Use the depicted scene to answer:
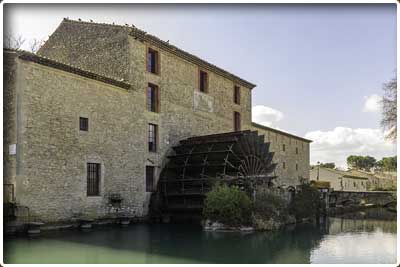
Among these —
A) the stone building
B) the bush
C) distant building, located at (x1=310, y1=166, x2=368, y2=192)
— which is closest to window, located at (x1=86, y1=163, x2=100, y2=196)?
the stone building

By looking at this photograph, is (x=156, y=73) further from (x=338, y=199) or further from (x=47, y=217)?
(x=338, y=199)

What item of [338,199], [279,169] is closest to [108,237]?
[279,169]

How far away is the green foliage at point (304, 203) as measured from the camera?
714 inches

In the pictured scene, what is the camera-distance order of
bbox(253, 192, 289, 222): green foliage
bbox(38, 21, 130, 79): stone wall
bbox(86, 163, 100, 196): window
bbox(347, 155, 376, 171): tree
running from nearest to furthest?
1. bbox(86, 163, 100, 196): window
2. bbox(253, 192, 289, 222): green foliage
3. bbox(38, 21, 130, 79): stone wall
4. bbox(347, 155, 376, 171): tree

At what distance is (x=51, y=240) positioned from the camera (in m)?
11.2

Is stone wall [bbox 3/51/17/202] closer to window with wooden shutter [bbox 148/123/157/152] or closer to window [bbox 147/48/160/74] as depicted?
window with wooden shutter [bbox 148/123/157/152]

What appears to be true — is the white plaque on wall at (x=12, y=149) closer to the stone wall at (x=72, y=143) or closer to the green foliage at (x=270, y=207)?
the stone wall at (x=72, y=143)

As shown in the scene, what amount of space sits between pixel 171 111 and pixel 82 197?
19.2 ft

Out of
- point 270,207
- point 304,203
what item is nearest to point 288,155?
point 304,203

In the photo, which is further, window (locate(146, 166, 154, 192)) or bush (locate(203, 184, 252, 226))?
window (locate(146, 166, 154, 192))

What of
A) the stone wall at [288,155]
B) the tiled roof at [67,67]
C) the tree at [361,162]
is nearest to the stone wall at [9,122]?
the tiled roof at [67,67]

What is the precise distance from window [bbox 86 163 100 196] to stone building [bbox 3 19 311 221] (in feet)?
0.11

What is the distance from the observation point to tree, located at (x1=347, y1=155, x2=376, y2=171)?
68.0m

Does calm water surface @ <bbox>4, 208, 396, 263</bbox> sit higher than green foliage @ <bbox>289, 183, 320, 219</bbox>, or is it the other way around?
green foliage @ <bbox>289, 183, 320, 219</bbox>
